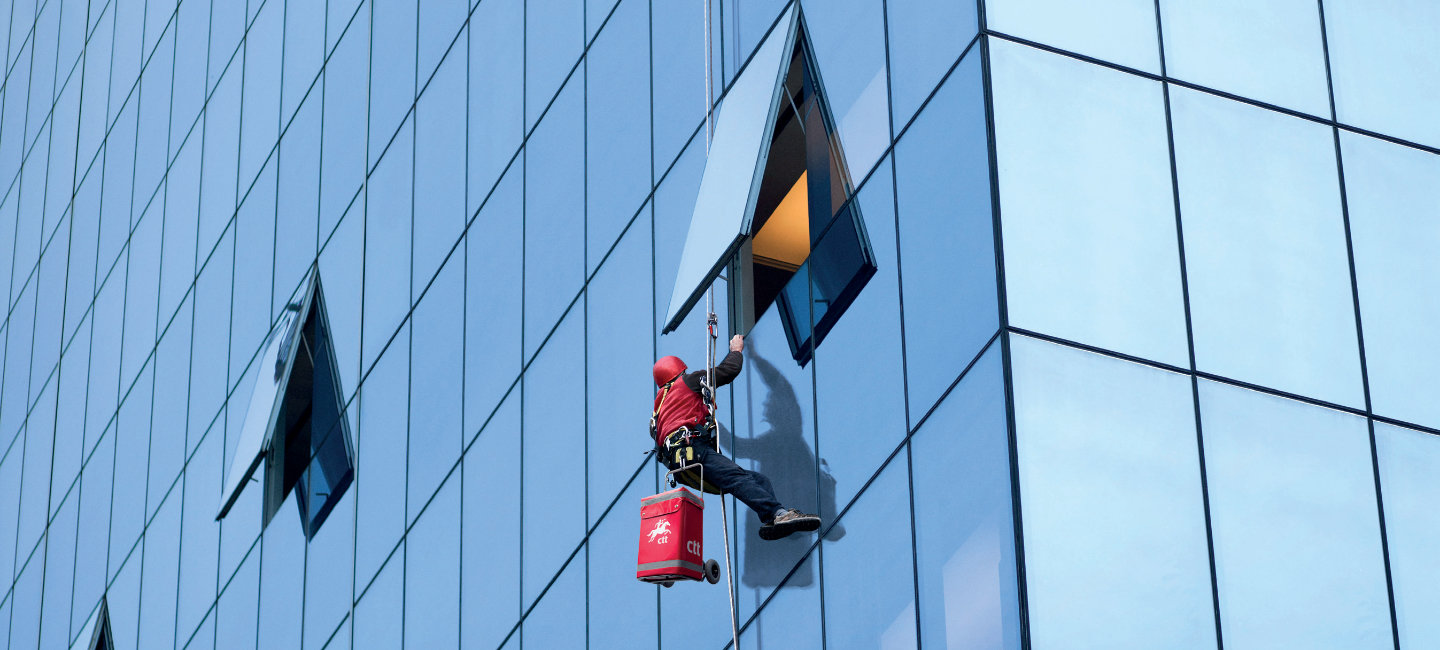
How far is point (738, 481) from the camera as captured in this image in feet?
51.5

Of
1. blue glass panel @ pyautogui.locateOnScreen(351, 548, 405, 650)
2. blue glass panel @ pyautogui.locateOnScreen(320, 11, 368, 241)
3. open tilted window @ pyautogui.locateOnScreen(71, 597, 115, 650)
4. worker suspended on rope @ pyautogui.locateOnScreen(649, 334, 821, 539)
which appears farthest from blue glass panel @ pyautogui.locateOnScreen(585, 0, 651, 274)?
open tilted window @ pyautogui.locateOnScreen(71, 597, 115, 650)

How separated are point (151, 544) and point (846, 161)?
57.0ft

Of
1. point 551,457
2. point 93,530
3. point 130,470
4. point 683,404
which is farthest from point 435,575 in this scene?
point 93,530

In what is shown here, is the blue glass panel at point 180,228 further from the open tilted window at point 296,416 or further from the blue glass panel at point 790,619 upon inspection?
the blue glass panel at point 790,619

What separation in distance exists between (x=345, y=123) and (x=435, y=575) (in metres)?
7.58

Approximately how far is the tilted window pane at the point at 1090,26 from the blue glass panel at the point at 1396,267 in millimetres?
2098

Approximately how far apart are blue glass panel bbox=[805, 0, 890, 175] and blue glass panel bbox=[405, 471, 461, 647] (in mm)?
7400

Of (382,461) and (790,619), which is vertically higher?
(382,461)

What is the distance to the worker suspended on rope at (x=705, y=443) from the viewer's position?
50.7ft

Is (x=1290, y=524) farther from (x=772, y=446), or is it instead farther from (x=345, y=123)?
(x=345, y=123)

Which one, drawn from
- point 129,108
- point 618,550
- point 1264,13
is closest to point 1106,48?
point 1264,13

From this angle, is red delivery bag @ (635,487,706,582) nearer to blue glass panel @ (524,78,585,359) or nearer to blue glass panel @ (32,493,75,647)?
blue glass panel @ (524,78,585,359)

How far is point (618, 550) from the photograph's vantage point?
18703 mm

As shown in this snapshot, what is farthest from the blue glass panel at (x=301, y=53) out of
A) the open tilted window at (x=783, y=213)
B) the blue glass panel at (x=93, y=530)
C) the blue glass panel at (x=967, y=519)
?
the blue glass panel at (x=967, y=519)
